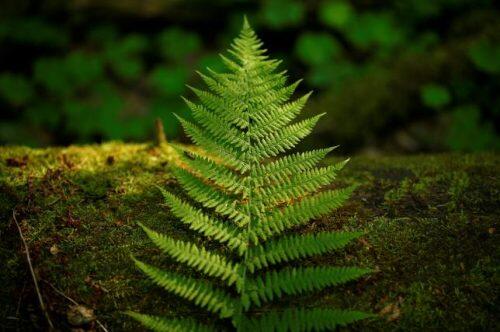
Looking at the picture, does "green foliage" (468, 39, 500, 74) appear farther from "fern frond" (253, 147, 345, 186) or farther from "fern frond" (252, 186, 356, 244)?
"fern frond" (252, 186, 356, 244)

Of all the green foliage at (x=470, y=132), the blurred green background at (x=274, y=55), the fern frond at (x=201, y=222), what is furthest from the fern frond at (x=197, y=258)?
the green foliage at (x=470, y=132)

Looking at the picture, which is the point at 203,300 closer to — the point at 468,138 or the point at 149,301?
the point at 149,301

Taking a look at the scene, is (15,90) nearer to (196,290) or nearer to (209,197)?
(209,197)

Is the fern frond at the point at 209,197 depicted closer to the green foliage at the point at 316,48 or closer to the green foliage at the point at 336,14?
the green foliage at the point at 316,48

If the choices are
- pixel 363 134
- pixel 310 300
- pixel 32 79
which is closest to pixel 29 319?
pixel 310 300

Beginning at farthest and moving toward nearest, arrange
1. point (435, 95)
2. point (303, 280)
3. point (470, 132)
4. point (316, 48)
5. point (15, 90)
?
1. point (316, 48)
2. point (15, 90)
3. point (435, 95)
4. point (470, 132)
5. point (303, 280)

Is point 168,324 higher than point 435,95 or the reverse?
the reverse

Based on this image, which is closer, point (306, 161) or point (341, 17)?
point (306, 161)

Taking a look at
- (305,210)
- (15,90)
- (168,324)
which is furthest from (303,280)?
(15,90)
